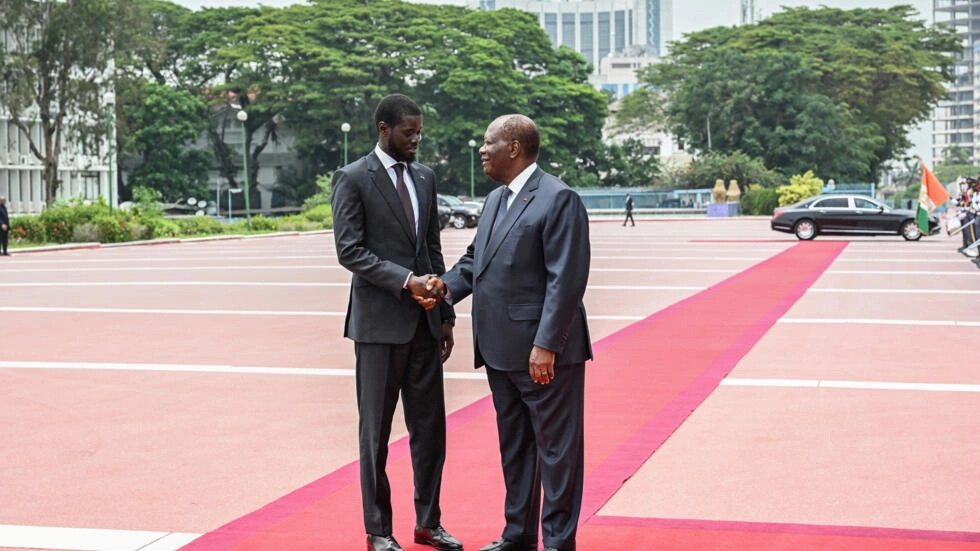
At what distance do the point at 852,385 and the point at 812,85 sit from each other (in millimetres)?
74233

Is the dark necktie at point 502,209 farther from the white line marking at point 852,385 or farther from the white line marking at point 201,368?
the white line marking at point 201,368

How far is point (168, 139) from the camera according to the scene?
240ft

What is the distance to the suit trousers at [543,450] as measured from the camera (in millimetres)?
5066

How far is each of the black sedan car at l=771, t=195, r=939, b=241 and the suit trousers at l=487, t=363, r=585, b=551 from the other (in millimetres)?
33407

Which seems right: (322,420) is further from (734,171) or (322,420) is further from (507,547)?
(734,171)

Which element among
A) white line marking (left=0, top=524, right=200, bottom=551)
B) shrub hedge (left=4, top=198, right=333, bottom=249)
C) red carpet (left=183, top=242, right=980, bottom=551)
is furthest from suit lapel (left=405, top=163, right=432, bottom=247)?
shrub hedge (left=4, top=198, right=333, bottom=249)

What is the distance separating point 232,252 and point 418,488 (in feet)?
96.0

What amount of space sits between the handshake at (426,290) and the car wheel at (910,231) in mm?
34171

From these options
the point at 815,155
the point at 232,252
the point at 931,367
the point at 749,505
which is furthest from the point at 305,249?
the point at 815,155

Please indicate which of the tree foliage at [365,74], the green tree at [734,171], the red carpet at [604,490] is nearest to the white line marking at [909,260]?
the red carpet at [604,490]

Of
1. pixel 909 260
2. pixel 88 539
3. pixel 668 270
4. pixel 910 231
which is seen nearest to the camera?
pixel 88 539

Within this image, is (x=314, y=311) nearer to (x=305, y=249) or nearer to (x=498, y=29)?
(x=305, y=249)

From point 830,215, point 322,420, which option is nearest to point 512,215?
point 322,420

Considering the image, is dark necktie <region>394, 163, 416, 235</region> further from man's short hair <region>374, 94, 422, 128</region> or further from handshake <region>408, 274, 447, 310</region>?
handshake <region>408, 274, 447, 310</region>
